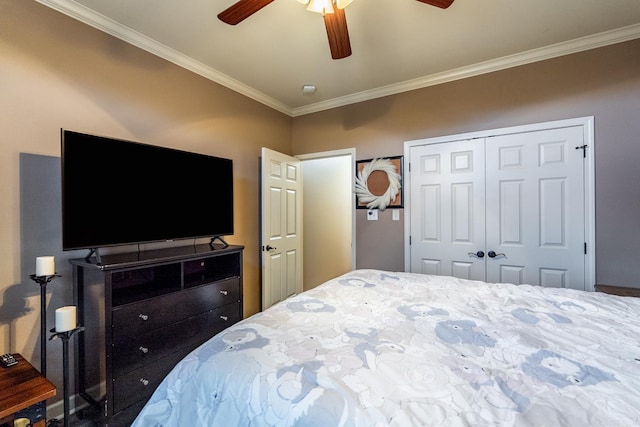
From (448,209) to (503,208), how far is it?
0.46m

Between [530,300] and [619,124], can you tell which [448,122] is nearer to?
[619,124]

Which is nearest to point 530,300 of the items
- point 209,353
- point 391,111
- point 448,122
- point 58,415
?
point 209,353

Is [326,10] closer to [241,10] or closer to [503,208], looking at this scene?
[241,10]

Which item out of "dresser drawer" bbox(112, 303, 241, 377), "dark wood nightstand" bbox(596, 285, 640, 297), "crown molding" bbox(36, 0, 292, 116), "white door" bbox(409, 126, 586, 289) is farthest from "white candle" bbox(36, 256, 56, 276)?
"dark wood nightstand" bbox(596, 285, 640, 297)

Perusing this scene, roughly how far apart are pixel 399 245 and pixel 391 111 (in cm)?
147

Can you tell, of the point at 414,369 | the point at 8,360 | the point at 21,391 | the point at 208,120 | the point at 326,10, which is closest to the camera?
the point at 414,369

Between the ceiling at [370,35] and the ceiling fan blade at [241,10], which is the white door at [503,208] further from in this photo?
the ceiling fan blade at [241,10]

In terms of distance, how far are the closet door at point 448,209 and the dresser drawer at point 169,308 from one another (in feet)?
6.23

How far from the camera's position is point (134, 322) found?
1714 mm

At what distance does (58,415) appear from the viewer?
1794 mm

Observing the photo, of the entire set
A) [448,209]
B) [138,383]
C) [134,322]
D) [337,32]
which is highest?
[337,32]

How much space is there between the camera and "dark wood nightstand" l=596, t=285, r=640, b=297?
1.98 m

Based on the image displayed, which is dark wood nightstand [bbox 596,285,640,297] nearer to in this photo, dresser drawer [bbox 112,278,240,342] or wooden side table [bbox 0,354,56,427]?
dresser drawer [bbox 112,278,240,342]

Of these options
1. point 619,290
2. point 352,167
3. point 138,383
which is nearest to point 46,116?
point 138,383
